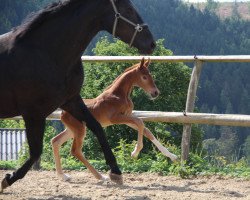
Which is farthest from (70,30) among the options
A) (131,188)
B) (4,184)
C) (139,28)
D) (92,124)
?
(131,188)

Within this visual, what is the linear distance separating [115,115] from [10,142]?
561 inches

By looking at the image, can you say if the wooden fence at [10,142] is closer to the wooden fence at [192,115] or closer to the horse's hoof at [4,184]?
the wooden fence at [192,115]

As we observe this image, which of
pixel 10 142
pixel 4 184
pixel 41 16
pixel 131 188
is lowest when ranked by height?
pixel 10 142

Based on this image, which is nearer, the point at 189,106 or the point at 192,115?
the point at 192,115

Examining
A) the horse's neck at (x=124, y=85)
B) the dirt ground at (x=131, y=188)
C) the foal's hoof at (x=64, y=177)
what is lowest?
the foal's hoof at (x=64, y=177)

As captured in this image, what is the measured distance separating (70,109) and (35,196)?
3.00ft

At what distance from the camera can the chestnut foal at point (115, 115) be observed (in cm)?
716

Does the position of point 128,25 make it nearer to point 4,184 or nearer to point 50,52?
point 50,52

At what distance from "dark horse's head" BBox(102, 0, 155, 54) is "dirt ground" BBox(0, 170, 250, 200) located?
1423 mm

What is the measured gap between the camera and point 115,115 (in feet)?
24.9

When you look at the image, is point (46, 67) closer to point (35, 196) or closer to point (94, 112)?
point (35, 196)

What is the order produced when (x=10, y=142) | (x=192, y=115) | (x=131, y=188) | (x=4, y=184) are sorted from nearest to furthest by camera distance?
(x=4, y=184), (x=131, y=188), (x=192, y=115), (x=10, y=142)

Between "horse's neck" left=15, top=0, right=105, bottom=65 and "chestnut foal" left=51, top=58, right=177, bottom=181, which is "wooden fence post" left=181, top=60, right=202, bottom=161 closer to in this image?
"chestnut foal" left=51, top=58, right=177, bottom=181

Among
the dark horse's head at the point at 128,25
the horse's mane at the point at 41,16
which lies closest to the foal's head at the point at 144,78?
the dark horse's head at the point at 128,25
